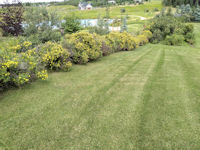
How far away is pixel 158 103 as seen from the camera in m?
5.98

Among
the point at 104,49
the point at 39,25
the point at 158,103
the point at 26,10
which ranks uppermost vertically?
the point at 26,10

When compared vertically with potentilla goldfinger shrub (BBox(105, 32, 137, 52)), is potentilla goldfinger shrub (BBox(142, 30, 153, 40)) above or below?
above

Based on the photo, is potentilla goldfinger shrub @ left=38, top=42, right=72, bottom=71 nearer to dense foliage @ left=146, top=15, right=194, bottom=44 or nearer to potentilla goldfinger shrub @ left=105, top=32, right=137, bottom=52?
potentilla goldfinger shrub @ left=105, top=32, right=137, bottom=52

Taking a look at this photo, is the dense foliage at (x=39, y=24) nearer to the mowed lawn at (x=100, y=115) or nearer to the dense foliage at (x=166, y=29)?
the mowed lawn at (x=100, y=115)

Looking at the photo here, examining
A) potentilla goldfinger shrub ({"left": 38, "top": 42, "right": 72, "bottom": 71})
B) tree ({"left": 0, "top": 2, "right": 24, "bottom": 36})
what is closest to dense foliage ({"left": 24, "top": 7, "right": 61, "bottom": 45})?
tree ({"left": 0, "top": 2, "right": 24, "bottom": 36})

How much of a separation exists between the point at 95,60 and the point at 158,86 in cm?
642

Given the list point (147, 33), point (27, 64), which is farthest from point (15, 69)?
point (147, 33)

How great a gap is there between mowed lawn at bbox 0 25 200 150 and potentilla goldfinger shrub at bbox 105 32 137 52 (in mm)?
9128

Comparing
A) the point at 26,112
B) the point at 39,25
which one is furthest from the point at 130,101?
the point at 39,25

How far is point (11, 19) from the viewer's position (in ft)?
47.4

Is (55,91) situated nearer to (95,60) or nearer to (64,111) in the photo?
(64,111)

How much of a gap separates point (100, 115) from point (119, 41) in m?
14.0

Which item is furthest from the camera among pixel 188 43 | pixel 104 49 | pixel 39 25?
pixel 188 43

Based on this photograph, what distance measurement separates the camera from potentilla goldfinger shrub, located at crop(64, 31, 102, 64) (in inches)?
424
